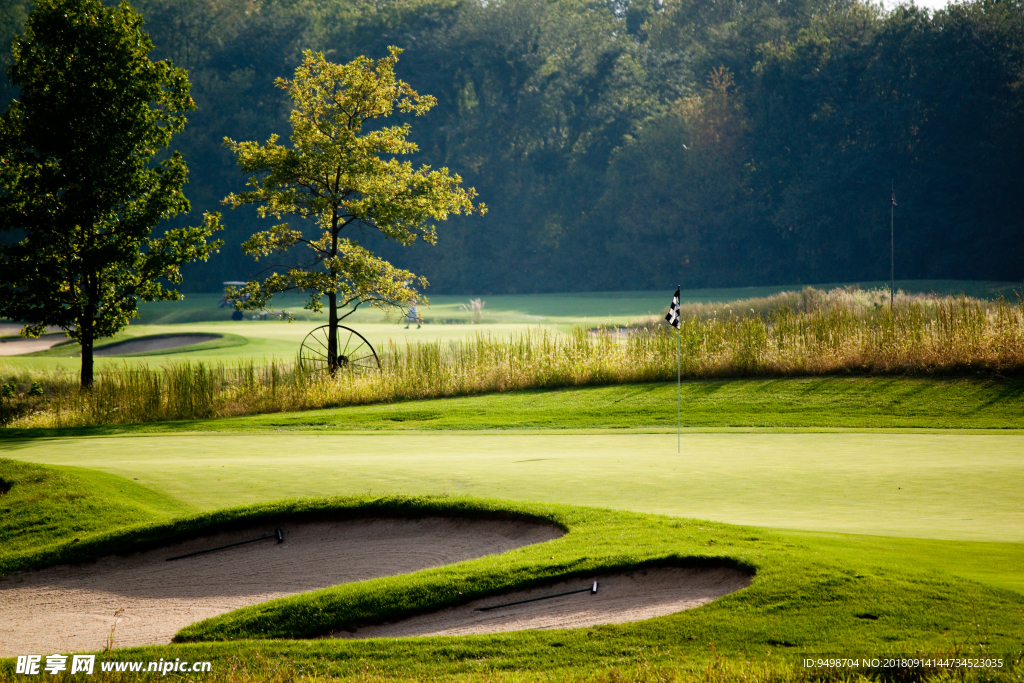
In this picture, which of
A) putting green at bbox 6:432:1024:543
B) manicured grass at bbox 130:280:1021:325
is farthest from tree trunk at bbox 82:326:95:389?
manicured grass at bbox 130:280:1021:325

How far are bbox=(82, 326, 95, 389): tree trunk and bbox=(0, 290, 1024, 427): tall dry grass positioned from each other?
269 millimetres

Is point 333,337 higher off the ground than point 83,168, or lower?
lower

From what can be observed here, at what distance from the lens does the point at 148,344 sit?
1093 inches

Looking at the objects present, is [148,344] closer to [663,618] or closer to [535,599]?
[535,599]

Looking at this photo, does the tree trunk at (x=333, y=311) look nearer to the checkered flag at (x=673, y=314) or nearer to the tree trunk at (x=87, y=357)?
the tree trunk at (x=87, y=357)

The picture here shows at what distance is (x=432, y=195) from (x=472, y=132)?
41916 millimetres

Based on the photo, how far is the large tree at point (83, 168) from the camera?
15297 millimetres

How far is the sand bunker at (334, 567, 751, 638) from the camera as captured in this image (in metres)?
5.05

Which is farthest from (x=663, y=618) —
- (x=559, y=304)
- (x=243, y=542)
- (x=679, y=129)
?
(x=679, y=129)

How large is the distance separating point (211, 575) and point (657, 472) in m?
3.87

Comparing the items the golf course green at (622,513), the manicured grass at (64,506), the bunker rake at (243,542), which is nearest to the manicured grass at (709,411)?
the golf course green at (622,513)

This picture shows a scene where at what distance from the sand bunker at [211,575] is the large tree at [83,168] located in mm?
10458

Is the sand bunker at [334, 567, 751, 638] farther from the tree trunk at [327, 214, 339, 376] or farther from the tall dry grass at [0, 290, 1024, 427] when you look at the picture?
the tree trunk at [327, 214, 339, 376]

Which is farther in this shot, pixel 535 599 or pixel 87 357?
pixel 87 357
